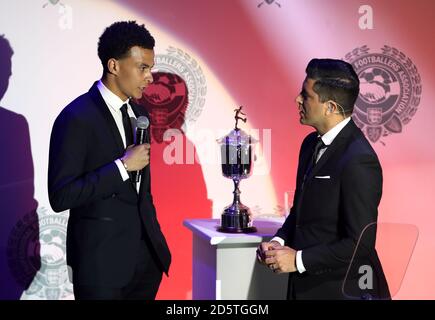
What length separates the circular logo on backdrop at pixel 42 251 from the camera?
342 centimetres

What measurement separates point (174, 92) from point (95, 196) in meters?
1.46

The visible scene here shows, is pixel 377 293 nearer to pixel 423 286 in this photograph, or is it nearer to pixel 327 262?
pixel 327 262

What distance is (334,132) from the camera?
2174mm

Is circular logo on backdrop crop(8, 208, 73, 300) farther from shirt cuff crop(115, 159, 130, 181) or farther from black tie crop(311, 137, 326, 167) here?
black tie crop(311, 137, 326, 167)

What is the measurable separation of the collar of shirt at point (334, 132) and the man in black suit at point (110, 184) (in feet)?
2.31

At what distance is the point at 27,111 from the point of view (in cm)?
337

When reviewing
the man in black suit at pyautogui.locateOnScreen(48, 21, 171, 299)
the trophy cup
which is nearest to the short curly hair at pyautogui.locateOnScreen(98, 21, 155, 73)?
the man in black suit at pyautogui.locateOnScreen(48, 21, 171, 299)

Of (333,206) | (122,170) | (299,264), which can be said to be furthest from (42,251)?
(333,206)

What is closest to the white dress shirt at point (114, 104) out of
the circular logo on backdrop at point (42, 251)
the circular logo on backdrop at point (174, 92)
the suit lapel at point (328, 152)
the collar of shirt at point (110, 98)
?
the collar of shirt at point (110, 98)

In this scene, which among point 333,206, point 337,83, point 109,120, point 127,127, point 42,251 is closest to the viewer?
point 333,206

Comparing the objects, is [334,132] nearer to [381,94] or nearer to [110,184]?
[110,184]

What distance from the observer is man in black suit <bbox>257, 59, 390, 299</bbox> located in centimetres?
190
